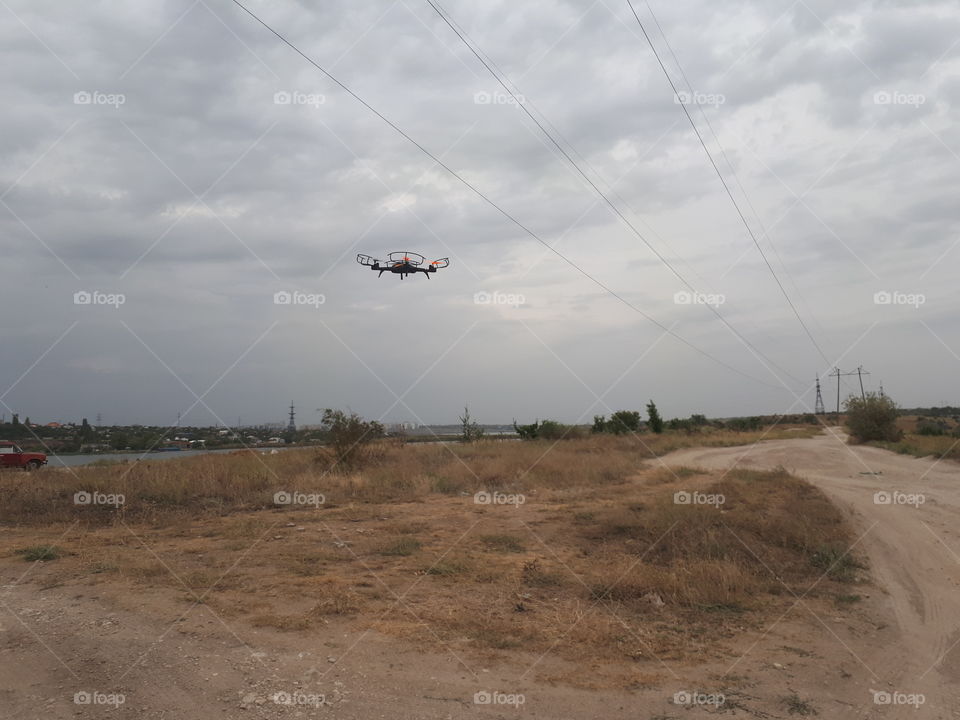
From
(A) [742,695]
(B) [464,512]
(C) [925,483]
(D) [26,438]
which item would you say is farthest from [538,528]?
(D) [26,438]

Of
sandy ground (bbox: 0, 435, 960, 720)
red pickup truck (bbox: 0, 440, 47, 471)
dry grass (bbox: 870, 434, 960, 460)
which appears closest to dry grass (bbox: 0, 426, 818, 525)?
sandy ground (bbox: 0, 435, 960, 720)

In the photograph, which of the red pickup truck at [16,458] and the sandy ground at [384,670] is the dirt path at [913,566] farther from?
the red pickup truck at [16,458]

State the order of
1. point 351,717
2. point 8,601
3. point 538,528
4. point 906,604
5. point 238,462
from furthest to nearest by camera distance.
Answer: point 238,462 → point 538,528 → point 906,604 → point 8,601 → point 351,717

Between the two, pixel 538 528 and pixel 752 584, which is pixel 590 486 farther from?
pixel 752 584

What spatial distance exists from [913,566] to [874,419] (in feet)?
106

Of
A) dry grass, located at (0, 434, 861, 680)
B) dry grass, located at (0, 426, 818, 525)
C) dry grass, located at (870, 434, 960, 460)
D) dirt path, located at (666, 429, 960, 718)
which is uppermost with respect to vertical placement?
dry grass, located at (0, 426, 818, 525)

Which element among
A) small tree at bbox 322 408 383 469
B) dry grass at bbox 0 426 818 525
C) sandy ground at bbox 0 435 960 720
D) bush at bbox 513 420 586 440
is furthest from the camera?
bush at bbox 513 420 586 440

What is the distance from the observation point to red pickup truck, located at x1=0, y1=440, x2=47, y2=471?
24594 mm

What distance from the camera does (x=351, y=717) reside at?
180 inches

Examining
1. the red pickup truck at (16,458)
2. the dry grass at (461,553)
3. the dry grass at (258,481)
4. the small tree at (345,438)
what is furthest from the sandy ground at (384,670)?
the red pickup truck at (16,458)

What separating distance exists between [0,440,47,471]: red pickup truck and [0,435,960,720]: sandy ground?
70.3ft

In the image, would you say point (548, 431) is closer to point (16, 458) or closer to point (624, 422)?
point (624, 422)

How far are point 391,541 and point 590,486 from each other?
966cm

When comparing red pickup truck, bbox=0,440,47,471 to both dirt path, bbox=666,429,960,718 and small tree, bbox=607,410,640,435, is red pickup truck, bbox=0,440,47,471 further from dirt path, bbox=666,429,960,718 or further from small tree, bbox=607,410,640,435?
small tree, bbox=607,410,640,435
